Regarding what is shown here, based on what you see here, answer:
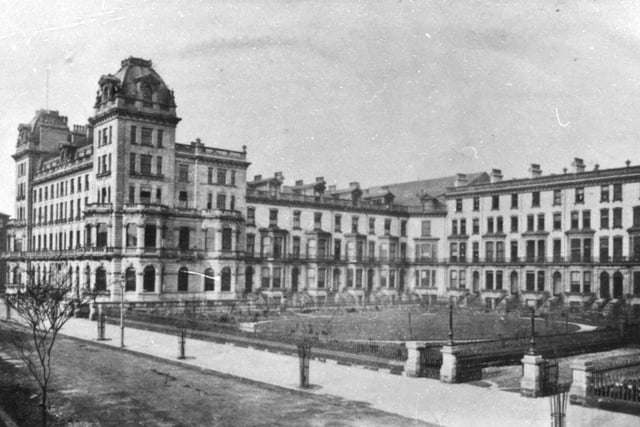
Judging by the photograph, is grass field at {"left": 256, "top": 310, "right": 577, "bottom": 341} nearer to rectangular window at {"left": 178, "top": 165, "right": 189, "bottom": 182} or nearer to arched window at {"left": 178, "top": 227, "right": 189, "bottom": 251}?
arched window at {"left": 178, "top": 227, "right": 189, "bottom": 251}

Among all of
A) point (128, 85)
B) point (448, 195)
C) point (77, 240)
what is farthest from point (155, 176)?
point (448, 195)

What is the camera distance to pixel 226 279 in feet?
187

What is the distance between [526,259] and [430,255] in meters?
12.5

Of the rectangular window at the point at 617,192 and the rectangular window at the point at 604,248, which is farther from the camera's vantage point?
the rectangular window at the point at 604,248

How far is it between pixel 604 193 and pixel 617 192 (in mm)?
1189

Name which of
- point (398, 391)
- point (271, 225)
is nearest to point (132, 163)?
point (271, 225)

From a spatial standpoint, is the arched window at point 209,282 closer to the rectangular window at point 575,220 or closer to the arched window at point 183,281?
the arched window at point 183,281

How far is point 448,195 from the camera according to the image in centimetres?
7050

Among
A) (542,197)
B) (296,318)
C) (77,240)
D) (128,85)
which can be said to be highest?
(128,85)

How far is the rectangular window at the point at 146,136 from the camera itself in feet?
175

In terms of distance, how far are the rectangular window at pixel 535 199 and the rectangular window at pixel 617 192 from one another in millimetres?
7696

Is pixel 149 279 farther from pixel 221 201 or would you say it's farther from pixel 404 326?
pixel 404 326

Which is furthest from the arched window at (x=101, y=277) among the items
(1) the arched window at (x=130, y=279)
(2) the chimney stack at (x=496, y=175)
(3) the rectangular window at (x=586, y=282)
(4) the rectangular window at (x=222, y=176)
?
(3) the rectangular window at (x=586, y=282)

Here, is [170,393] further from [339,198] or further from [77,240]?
[339,198]
